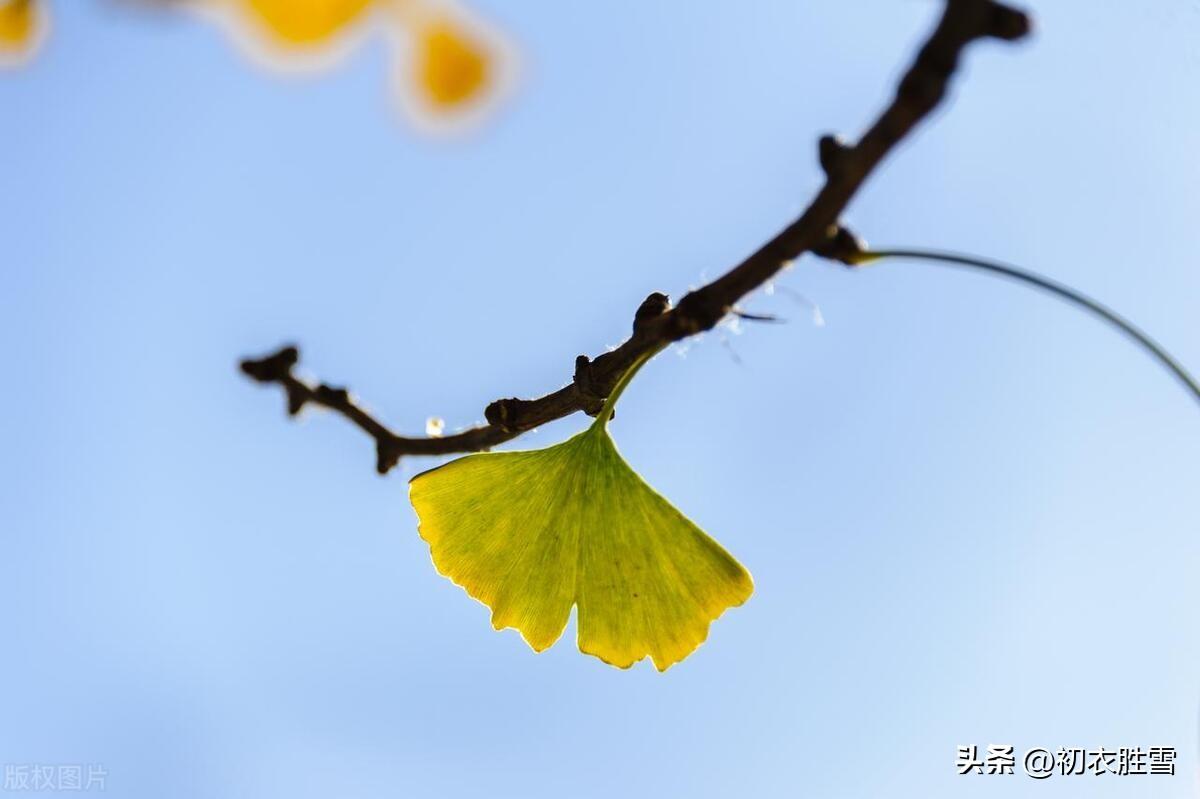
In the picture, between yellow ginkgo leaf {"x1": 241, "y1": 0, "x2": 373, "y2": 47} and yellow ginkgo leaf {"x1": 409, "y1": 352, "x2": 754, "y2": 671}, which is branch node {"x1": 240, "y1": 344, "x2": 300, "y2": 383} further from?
yellow ginkgo leaf {"x1": 241, "y1": 0, "x2": 373, "y2": 47}

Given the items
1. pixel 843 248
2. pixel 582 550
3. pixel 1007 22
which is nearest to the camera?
pixel 1007 22

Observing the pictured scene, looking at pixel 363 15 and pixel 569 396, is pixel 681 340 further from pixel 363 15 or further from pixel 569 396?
pixel 363 15

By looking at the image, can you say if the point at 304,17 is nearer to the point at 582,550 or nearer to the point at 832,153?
the point at 832,153

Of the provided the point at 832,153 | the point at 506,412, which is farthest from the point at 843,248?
the point at 506,412

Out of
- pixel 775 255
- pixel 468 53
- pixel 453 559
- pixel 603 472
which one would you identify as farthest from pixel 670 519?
pixel 468 53

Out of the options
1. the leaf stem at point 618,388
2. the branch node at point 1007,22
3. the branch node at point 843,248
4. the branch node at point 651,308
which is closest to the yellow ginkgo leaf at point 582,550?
the leaf stem at point 618,388
